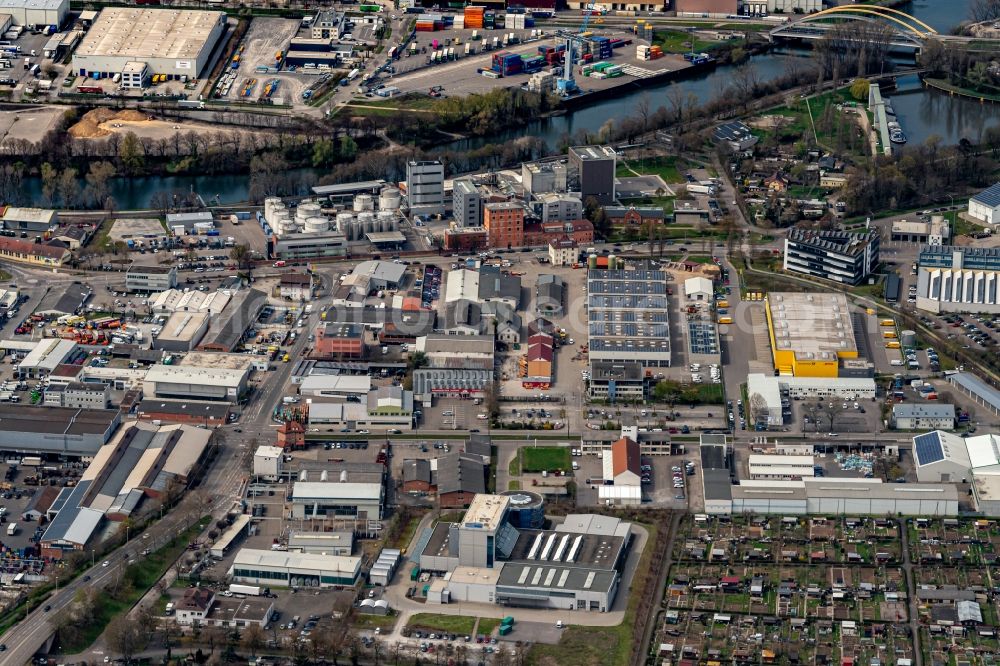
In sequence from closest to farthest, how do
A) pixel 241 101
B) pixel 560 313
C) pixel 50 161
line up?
pixel 560 313
pixel 50 161
pixel 241 101

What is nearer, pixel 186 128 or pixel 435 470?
pixel 435 470

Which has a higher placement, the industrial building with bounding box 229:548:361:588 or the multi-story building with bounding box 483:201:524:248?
the multi-story building with bounding box 483:201:524:248

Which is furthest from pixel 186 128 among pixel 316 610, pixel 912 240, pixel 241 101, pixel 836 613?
pixel 836 613

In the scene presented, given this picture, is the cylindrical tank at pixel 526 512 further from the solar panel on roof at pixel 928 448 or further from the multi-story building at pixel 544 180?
the multi-story building at pixel 544 180

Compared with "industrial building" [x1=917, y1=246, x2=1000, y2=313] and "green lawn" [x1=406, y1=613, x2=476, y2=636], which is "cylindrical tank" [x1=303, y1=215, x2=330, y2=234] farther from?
"green lawn" [x1=406, y1=613, x2=476, y2=636]

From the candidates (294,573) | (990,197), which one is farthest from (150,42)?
(294,573)

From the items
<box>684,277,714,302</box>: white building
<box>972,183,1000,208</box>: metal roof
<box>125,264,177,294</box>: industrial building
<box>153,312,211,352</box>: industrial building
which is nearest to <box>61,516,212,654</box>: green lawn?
<box>153,312,211,352</box>: industrial building

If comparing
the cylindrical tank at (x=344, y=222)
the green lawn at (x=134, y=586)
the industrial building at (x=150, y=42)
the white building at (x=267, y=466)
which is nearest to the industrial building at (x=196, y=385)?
the white building at (x=267, y=466)

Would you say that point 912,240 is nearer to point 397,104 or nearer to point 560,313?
point 560,313
